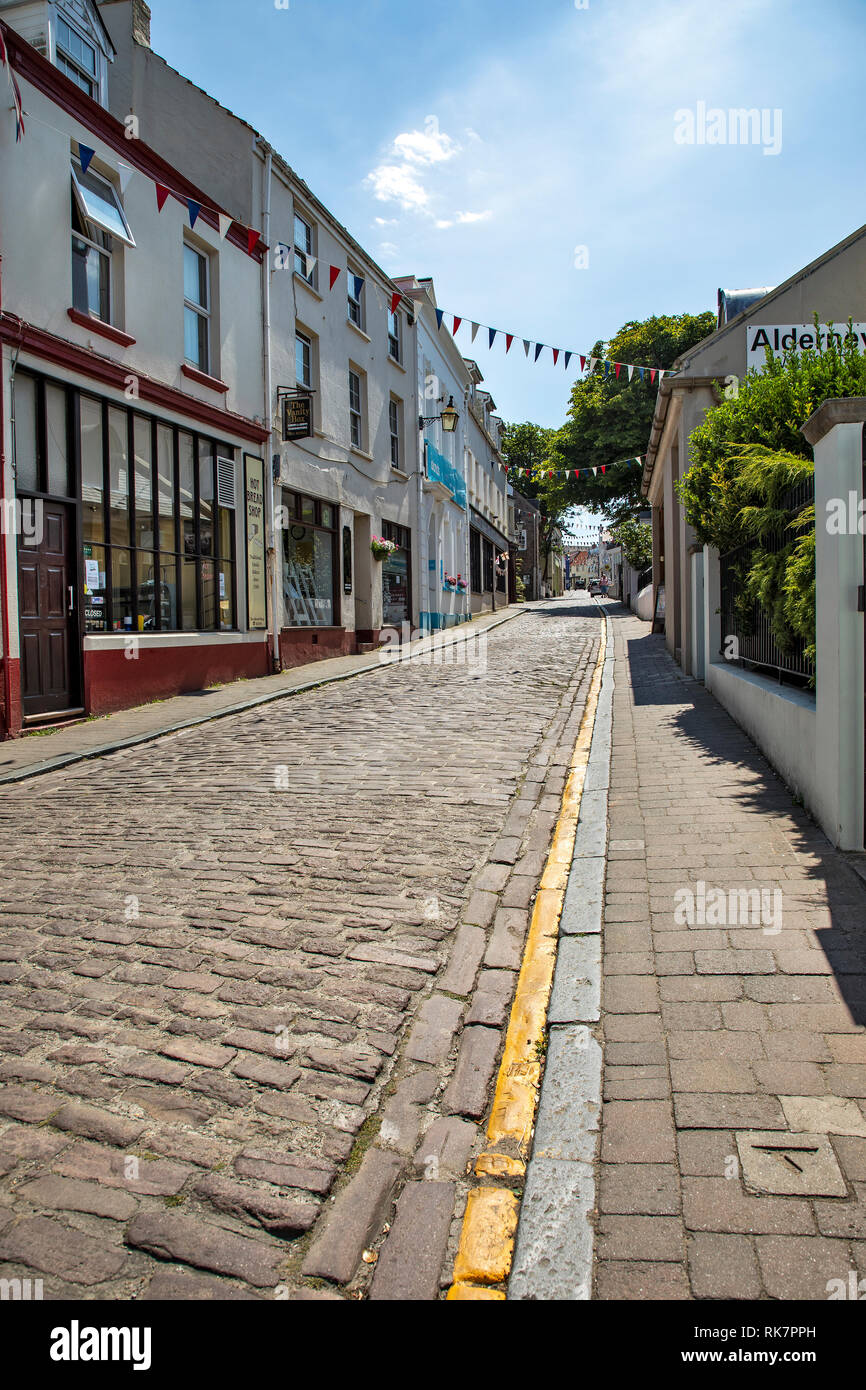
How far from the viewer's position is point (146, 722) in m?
10.6

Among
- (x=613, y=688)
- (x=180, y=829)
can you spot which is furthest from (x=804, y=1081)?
(x=613, y=688)

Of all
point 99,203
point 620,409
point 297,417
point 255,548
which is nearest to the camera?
point 99,203

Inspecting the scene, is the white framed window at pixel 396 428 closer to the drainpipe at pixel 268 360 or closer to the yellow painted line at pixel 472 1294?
the drainpipe at pixel 268 360

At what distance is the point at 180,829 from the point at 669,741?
4.60 meters

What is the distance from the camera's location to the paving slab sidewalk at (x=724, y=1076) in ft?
7.09

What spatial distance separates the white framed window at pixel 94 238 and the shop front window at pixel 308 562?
5.39m

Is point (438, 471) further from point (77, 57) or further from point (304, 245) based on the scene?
point (77, 57)

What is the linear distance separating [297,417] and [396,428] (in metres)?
8.13

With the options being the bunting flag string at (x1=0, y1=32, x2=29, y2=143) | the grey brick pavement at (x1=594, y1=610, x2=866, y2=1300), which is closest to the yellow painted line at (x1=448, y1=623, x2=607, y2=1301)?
the grey brick pavement at (x1=594, y1=610, x2=866, y2=1300)

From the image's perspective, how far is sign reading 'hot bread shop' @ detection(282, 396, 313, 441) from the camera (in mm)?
15641

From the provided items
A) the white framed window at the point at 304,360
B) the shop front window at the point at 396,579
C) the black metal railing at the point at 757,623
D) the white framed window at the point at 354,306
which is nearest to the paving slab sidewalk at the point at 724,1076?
the black metal railing at the point at 757,623

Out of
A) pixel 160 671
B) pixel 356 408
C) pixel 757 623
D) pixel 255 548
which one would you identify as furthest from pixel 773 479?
pixel 356 408

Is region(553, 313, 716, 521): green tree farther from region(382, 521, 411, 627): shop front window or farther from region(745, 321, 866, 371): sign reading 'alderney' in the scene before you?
region(745, 321, 866, 371): sign reading 'alderney'

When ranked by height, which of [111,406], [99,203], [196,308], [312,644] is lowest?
[312,644]
